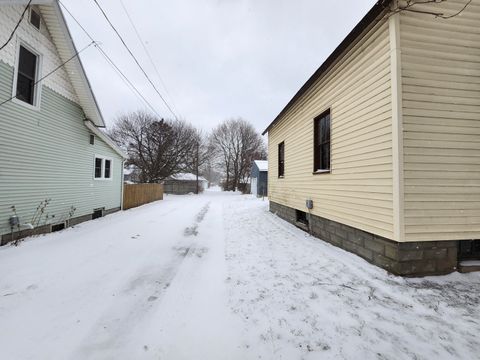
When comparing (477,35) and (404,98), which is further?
(477,35)

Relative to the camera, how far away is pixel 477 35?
390cm

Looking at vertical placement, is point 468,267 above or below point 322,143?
below

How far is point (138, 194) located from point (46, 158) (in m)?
8.57

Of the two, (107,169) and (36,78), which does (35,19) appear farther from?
(107,169)

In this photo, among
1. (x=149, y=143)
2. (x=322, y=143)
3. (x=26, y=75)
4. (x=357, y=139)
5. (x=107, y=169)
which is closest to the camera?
(x=357, y=139)

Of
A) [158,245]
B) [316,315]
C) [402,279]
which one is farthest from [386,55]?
[158,245]

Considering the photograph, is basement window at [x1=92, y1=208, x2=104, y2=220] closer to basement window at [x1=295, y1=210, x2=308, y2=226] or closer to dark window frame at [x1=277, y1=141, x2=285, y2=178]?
dark window frame at [x1=277, y1=141, x2=285, y2=178]

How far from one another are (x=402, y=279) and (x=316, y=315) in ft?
5.73

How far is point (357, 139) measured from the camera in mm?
4660

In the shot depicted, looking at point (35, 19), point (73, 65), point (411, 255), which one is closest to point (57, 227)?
point (73, 65)

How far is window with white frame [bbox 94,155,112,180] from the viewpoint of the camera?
33.7ft

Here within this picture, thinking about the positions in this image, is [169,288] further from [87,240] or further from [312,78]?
[312,78]

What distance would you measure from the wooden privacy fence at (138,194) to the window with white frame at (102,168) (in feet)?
7.46

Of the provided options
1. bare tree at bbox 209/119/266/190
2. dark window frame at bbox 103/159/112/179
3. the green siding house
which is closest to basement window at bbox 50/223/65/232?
the green siding house
